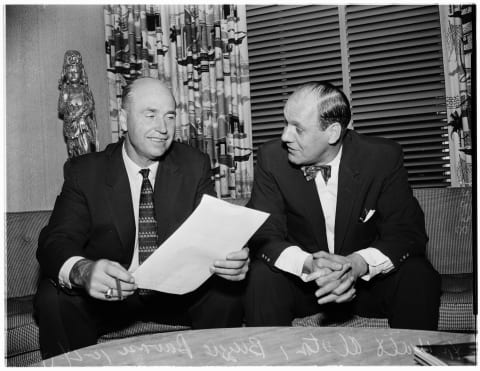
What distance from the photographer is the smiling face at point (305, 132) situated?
1837 millimetres

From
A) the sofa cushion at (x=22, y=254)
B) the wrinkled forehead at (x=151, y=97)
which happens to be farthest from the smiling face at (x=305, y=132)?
the sofa cushion at (x=22, y=254)

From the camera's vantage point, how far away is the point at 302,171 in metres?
1.89

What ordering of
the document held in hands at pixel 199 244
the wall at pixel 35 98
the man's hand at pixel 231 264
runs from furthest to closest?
the wall at pixel 35 98 → the man's hand at pixel 231 264 → the document held in hands at pixel 199 244

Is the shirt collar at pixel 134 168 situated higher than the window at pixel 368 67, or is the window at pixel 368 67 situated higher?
the window at pixel 368 67

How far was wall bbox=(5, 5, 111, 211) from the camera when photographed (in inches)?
121

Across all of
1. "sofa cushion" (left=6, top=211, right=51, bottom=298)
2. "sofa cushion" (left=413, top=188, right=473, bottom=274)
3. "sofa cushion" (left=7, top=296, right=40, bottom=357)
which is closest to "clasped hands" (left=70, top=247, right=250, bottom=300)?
"sofa cushion" (left=7, top=296, right=40, bottom=357)

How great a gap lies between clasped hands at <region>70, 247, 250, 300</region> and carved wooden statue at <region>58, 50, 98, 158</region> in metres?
1.93

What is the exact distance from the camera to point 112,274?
1223 millimetres

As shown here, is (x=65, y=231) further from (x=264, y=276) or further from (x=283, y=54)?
(x=283, y=54)

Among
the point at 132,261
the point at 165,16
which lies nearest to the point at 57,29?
the point at 165,16

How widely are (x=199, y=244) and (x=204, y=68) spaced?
2.65 metres

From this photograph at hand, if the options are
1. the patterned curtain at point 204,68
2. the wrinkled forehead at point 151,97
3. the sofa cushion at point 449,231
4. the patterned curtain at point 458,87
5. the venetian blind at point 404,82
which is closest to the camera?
the wrinkled forehead at point 151,97

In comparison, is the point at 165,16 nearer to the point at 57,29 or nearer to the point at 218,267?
the point at 57,29

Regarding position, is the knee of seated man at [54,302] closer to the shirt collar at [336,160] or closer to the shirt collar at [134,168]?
the shirt collar at [134,168]
